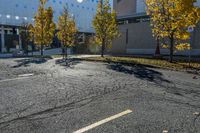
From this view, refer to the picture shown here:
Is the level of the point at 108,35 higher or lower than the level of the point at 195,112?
higher

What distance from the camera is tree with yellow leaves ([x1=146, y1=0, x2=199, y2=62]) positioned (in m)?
15.9

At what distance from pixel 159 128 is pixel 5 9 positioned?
56341 millimetres

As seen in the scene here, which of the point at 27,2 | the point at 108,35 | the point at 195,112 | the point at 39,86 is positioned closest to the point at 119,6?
the point at 108,35

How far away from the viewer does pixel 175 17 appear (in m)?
16.7

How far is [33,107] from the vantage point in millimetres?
5898

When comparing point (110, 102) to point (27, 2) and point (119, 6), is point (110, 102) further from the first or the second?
point (27, 2)

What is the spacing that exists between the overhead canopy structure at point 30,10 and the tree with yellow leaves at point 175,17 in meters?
31.9

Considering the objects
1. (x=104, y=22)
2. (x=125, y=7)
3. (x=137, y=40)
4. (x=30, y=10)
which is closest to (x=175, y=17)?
(x=104, y=22)

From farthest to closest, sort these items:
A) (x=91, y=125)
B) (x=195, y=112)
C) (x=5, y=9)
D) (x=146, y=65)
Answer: (x=5, y=9) < (x=146, y=65) < (x=195, y=112) < (x=91, y=125)

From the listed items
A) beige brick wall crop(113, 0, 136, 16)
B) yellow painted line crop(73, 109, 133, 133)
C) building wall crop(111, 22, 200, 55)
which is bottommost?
yellow painted line crop(73, 109, 133, 133)

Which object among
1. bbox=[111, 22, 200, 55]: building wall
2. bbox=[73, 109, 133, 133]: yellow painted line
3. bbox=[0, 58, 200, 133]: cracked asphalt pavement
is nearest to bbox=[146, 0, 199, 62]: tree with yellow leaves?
bbox=[0, 58, 200, 133]: cracked asphalt pavement

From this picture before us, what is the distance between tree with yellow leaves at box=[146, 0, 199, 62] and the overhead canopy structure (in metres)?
31.9

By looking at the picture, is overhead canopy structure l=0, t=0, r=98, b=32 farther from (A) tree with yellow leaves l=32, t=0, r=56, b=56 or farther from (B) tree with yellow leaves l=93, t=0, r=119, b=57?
(B) tree with yellow leaves l=93, t=0, r=119, b=57

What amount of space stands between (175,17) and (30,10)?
1922 inches
